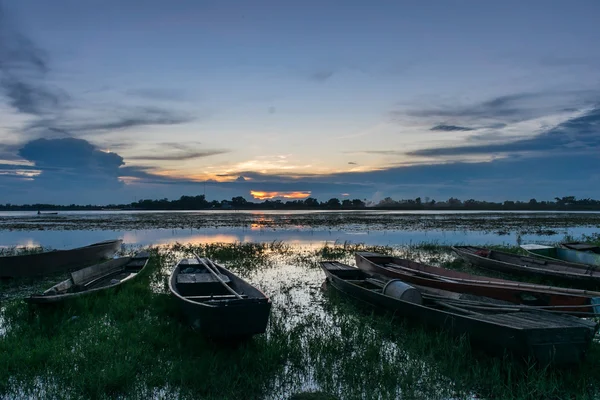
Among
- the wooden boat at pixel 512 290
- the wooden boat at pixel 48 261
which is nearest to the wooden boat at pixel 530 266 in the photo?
the wooden boat at pixel 512 290

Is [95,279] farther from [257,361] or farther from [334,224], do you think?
[334,224]

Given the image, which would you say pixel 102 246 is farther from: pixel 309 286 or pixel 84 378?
pixel 84 378

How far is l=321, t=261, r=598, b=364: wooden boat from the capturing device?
5879mm

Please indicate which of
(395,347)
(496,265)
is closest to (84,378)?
(395,347)

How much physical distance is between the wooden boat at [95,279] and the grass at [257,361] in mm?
393

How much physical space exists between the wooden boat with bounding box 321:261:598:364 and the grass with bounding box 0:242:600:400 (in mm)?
223

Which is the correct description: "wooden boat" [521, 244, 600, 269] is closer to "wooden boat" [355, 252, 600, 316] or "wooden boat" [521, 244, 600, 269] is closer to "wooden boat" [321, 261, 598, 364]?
"wooden boat" [355, 252, 600, 316]

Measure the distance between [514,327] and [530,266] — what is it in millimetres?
10242

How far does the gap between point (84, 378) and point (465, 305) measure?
714cm

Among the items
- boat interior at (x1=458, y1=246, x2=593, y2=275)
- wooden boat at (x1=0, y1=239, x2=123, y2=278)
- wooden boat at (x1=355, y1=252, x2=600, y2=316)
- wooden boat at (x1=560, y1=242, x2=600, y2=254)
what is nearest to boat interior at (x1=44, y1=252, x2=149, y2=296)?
wooden boat at (x1=0, y1=239, x2=123, y2=278)

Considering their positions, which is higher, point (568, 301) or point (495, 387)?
point (568, 301)

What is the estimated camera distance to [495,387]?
5.82m

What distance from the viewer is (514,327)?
609 cm

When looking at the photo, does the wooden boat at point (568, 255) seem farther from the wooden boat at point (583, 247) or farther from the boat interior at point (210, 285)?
the boat interior at point (210, 285)
